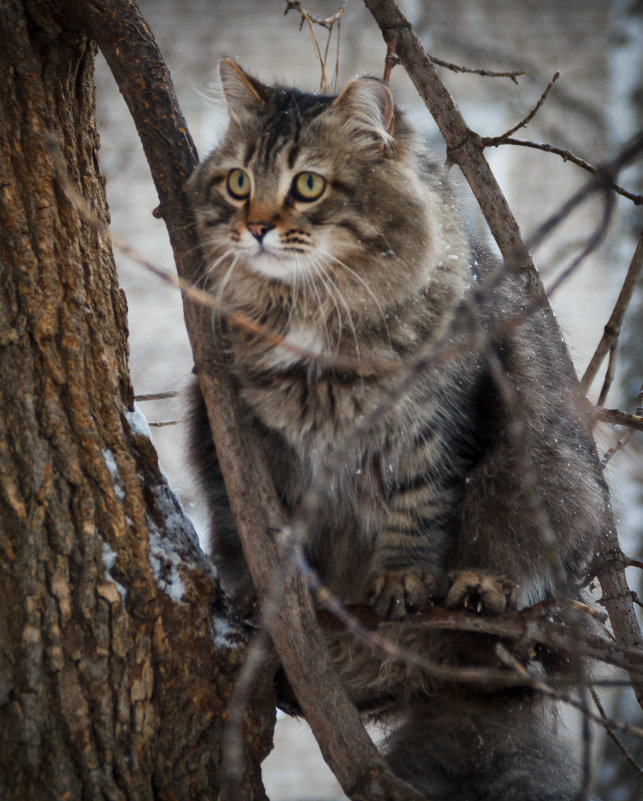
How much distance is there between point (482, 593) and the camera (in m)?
1.60

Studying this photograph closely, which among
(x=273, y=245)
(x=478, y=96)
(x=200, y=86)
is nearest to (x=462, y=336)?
(x=273, y=245)

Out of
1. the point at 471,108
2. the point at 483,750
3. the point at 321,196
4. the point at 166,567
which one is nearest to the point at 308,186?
the point at 321,196

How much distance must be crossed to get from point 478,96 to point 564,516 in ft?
11.9

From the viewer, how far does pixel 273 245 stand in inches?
63.2

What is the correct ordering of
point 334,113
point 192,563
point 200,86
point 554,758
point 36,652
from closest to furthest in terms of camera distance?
point 36,652
point 192,563
point 554,758
point 334,113
point 200,86

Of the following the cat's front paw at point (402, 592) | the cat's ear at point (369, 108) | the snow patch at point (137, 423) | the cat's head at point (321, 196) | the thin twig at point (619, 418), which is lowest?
the cat's front paw at point (402, 592)

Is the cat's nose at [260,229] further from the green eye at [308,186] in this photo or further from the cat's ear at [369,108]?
the cat's ear at [369,108]

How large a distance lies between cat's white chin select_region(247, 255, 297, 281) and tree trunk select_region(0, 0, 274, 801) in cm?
35

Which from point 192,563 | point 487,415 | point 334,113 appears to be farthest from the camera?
point 487,415

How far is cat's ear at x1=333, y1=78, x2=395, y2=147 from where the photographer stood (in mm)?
1658

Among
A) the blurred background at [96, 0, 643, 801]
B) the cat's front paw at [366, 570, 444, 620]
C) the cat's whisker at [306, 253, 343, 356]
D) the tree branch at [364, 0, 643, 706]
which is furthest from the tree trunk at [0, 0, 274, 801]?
the blurred background at [96, 0, 643, 801]

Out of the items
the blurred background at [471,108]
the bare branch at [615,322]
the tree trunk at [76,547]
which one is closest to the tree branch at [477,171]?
the bare branch at [615,322]

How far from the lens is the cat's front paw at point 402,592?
63.6 inches

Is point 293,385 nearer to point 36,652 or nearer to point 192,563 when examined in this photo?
point 192,563
